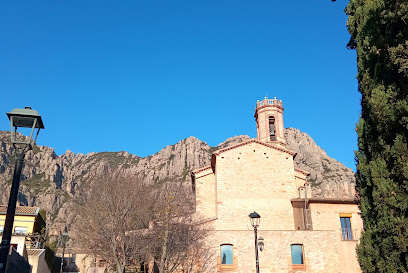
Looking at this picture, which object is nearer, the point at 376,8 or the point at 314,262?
the point at 376,8

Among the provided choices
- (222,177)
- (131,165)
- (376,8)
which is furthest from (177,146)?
(376,8)

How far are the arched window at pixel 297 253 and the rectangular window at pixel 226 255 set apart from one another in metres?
4.93

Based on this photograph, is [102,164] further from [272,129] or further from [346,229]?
[346,229]

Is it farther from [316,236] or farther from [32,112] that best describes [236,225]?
[32,112]

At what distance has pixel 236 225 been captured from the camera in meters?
32.1

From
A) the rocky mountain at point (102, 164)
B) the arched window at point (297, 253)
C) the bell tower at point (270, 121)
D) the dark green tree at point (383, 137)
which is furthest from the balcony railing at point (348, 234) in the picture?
the rocky mountain at point (102, 164)

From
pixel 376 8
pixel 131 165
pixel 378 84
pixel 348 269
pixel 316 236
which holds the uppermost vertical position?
pixel 131 165

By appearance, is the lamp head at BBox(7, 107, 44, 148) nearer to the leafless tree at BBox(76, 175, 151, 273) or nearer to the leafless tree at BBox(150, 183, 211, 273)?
the leafless tree at BBox(76, 175, 151, 273)

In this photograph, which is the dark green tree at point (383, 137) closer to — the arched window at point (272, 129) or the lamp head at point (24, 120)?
the lamp head at point (24, 120)

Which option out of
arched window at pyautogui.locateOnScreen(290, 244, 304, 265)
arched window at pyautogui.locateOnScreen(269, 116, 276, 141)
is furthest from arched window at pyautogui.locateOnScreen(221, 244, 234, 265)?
arched window at pyautogui.locateOnScreen(269, 116, 276, 141)

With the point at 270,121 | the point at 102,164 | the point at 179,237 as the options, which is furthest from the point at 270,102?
the point at 102,164

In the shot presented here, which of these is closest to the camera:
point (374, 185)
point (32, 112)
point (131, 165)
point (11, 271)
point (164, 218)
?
point (32, 112)

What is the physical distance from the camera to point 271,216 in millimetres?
32469

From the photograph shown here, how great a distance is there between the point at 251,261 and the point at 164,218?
8.01 metres
